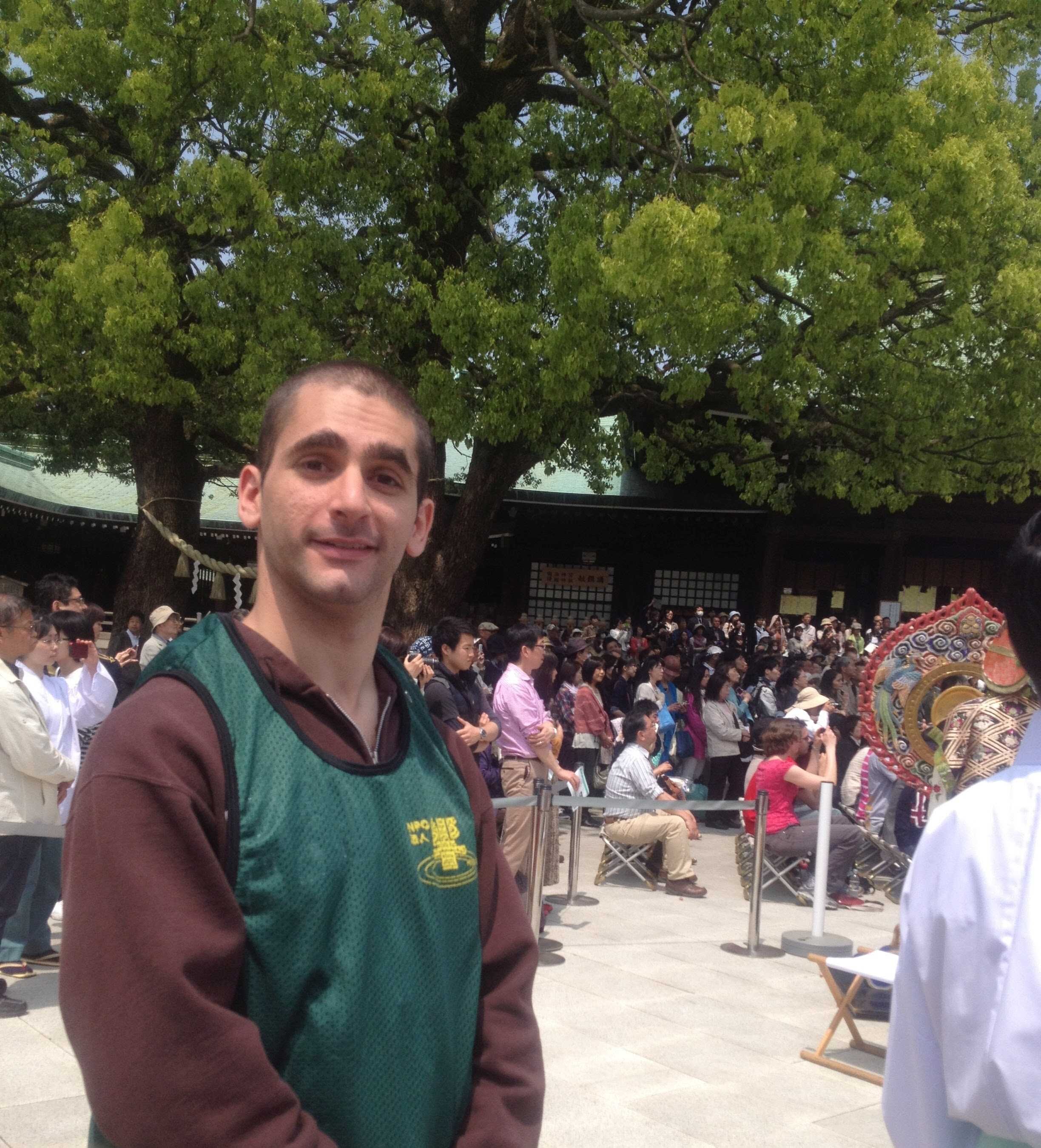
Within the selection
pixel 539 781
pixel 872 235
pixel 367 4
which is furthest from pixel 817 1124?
pixel 367 4

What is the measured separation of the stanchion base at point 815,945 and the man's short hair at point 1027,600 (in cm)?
518

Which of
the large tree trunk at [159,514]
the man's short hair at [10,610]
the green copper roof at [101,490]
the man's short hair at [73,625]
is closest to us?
the man's short hair at [10,610]

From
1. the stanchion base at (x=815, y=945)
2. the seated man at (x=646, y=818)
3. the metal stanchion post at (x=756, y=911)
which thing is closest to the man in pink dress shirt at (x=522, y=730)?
the seated man at (x=646, y=818)

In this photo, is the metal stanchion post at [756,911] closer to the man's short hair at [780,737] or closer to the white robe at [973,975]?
the man's short hair at [780,737]

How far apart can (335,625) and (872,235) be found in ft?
30.8

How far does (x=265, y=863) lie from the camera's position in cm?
129

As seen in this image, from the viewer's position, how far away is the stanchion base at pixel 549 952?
19.6 feet

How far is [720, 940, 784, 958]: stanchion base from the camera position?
6461 millimetres

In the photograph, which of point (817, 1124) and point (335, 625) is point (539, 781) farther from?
point (335, 625)

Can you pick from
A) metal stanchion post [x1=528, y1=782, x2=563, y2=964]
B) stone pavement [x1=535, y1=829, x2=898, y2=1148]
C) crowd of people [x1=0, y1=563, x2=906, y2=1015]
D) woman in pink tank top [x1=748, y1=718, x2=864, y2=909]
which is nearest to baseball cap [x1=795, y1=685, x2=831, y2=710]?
crowd of people [x1=0, y1=563, x2=906, y2=1015]

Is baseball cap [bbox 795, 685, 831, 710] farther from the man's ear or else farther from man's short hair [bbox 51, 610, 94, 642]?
the man's ear

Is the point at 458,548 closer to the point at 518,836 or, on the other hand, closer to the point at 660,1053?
the point at 518,836

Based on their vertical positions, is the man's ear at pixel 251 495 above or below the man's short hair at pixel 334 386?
below

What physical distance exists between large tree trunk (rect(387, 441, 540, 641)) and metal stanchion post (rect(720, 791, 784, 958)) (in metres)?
5.48
